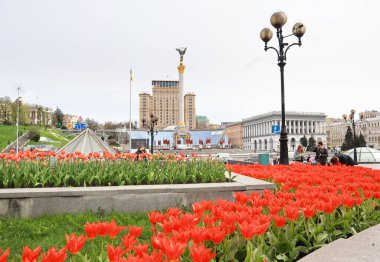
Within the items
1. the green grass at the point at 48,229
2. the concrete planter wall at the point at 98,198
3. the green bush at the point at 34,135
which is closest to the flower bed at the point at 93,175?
the concrete planter wall at the point at 98,198

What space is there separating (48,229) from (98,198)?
1.07 metres

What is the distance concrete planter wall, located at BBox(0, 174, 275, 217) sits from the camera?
542 centimetres

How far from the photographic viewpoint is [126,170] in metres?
6.91

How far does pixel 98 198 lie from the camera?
5586 millimetres

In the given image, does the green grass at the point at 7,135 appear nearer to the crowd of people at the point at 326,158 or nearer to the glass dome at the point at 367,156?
the glass dome at the point at 367,156

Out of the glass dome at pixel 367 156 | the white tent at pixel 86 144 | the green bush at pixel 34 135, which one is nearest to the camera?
the white tent at pixel 86 144

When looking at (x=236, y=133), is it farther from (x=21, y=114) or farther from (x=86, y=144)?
(x=86, y=144)

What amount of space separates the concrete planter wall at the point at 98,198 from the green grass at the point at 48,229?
21 cm

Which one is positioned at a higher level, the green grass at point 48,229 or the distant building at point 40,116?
the distant building at point 40,116

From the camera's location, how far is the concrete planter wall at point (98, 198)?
17.8ft

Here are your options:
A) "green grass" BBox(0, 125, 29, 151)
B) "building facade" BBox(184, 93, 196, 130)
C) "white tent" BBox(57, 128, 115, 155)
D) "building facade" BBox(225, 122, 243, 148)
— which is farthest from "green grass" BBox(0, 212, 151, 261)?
"building facade" BBox(225, 122, 243, 148)

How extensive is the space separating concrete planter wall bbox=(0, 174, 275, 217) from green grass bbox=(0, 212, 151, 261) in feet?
0.69

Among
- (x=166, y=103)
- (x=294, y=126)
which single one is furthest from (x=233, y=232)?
(x=166, y=103)

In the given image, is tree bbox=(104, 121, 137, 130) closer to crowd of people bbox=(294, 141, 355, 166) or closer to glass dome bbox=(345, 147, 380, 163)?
glass dome bbox=(345, 147, 380, 163)
